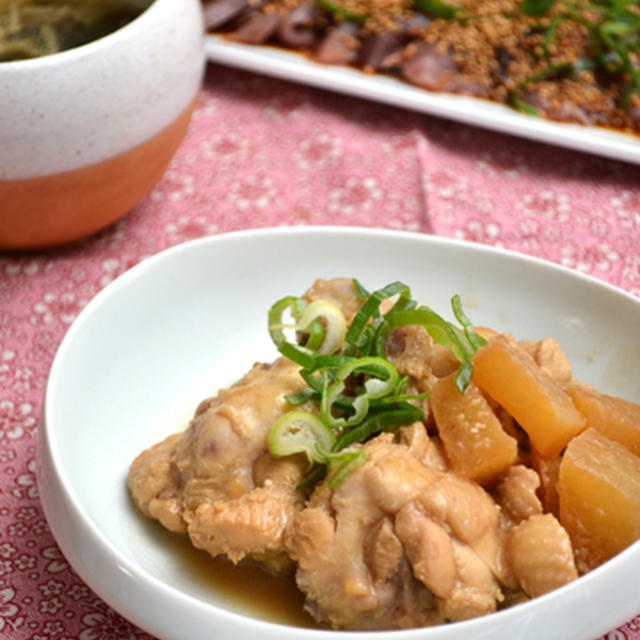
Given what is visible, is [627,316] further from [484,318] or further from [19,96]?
[19,96]

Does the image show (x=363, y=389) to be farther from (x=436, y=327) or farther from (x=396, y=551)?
(x=396, y=551)

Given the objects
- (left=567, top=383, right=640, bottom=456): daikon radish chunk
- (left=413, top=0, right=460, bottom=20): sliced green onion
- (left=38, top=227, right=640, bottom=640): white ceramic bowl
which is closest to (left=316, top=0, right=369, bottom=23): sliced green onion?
(left=413, top=0, right=460, bottom=20): sliced green onion

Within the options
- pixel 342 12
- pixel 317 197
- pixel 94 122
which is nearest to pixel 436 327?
pixel 94 122

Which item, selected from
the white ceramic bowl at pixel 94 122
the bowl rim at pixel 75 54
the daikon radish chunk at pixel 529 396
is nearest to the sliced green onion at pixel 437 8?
the white ceramic bowl at pixel 94 122

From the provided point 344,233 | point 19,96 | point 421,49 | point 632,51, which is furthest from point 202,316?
point 632,51

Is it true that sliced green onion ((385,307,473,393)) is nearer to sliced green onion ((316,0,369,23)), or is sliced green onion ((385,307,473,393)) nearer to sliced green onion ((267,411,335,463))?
sliced green onion ((267,411,335,463))

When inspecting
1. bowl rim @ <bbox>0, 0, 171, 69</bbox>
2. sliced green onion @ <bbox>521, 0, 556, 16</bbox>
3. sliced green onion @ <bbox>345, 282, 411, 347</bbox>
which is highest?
bowl rim @ <bbox>0, 0, 171, 69</bbox>
